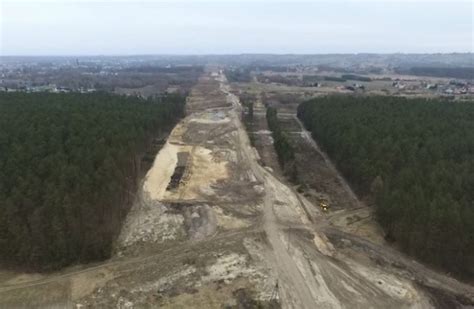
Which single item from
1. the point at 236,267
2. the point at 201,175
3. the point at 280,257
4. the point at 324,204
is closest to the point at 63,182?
the point at 236,267

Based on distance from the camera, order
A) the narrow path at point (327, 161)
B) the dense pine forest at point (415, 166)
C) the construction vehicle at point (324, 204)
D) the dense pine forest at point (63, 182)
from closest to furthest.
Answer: the dense pine forest at point (63, 182)
the dense pine forest at point (415, 166)
the construction vehicle at point (324, 204)
the narrow path at point (327, 161)

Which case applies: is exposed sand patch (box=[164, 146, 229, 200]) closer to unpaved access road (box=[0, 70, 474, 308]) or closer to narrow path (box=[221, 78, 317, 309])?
unpaved access road (box=[0, 70, 474, 308])

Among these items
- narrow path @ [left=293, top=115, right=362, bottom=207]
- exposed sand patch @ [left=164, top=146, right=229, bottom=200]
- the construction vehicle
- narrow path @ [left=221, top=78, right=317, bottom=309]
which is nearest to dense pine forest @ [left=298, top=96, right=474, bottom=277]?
narrow path @ [left=293, top=115, right=362, bottom=207]

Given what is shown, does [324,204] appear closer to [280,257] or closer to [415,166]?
[415,166]

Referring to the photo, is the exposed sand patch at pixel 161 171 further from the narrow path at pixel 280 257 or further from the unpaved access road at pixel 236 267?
the narrow path at pixel 280 257

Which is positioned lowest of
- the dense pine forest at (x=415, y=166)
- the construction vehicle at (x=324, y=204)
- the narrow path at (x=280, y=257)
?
the construction vehicle at (x=324, y=204)

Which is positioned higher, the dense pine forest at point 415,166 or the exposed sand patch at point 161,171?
the dense pine forest at point 415,166

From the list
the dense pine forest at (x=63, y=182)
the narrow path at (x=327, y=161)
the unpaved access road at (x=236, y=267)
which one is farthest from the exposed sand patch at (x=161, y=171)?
the narrow path at (x=327, y=161)
